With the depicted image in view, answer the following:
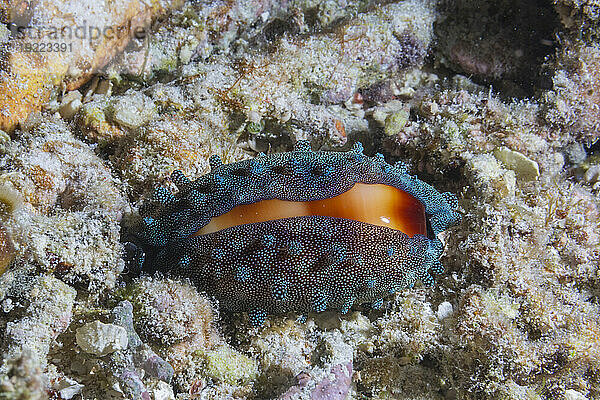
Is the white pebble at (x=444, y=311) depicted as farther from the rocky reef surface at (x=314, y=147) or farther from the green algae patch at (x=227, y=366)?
the green algae patch at (x=227, y=366)

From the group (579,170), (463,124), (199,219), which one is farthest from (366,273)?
(579,170)

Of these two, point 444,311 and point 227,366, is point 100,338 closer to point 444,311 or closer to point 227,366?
point 227,366

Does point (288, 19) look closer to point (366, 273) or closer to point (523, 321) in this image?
point (366, 273)

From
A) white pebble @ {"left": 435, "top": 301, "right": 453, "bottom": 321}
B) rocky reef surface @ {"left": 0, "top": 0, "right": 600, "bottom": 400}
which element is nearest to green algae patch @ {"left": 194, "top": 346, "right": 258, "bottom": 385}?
rocky reef surface @ {"left": 0, "top": 0, "right": 600, "bottom": 400}

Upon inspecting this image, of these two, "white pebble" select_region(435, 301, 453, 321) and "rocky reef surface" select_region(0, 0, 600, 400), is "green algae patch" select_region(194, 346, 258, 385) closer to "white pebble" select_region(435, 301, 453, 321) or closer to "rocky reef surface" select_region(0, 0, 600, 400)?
"rocky reef surface" select_region(0, 0, 600, 400)

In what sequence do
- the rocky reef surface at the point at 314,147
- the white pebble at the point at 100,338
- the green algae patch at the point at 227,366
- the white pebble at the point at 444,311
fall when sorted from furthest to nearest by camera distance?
the white pebble at the point at 444,311 < the green algae patch at the point at 227,366 < the rocky reef surface at the point at 314,147 < the white pebble at the point at 100,338

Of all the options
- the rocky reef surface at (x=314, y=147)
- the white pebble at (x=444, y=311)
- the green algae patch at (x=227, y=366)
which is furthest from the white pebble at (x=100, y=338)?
the white pebble at (x=444, y=311)

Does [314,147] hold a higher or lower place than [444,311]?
higher

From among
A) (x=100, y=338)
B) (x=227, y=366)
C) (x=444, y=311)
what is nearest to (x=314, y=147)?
(x=444, y=311)
